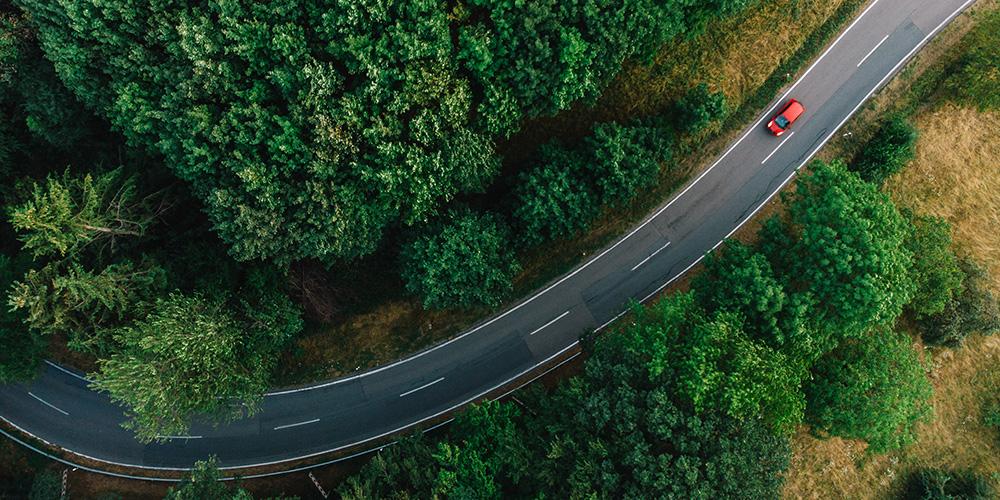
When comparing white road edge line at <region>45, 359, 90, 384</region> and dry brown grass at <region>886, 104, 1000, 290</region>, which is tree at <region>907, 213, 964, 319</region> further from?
white road edge line at <region>45, 359, 90, 384</region>

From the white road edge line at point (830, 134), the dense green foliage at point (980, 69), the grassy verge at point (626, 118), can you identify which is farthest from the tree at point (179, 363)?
the dense green foliage at point (980, 69)

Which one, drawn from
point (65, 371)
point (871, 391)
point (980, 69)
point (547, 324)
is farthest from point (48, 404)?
point (980, 69)

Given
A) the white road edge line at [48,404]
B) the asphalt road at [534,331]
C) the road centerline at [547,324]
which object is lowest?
the road centerline at [547,324]

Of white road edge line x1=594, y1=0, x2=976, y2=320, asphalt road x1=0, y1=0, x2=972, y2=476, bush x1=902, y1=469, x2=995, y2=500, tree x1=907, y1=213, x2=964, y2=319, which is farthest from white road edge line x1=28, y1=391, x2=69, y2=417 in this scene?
bush x1=902, y1=469, x2=995, y2=500

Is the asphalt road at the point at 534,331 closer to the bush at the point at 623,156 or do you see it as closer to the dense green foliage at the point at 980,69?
the dense green foliage at the point at 980,69

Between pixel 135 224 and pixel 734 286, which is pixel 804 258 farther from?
pixel 135 224

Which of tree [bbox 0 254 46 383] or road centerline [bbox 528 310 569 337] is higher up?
tree [bbox 0 254 46 383]

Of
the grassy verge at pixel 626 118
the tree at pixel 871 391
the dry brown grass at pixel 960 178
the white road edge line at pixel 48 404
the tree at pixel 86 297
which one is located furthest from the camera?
the white road edge line at pixel 48 404
